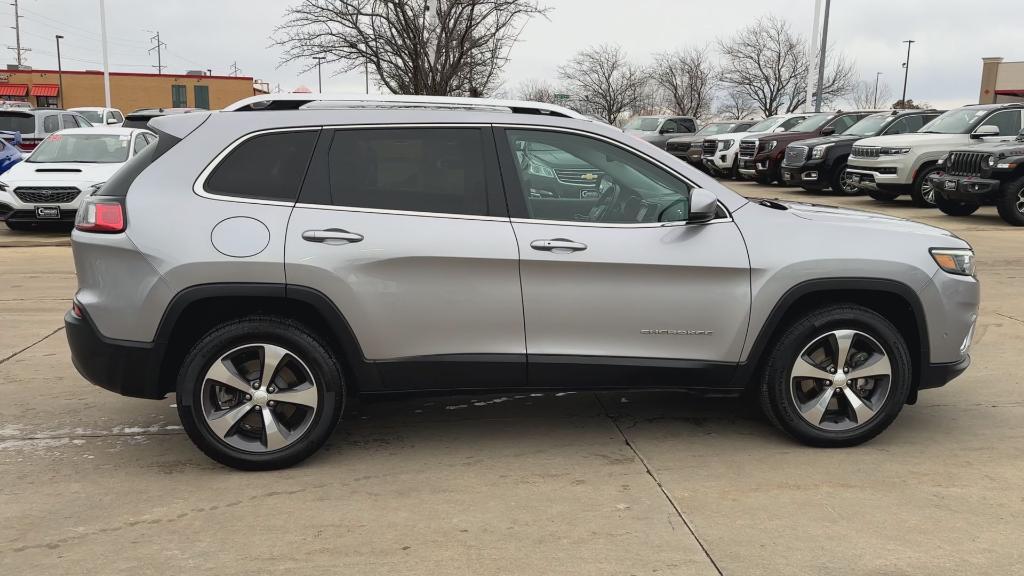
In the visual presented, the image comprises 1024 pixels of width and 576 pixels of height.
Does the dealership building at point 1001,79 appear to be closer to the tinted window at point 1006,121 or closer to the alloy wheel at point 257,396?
the tinted window at point 1006,121

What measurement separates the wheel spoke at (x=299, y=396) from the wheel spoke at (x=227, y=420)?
14 cm

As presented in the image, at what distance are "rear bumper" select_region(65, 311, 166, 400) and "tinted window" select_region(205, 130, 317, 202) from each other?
80 centimetres

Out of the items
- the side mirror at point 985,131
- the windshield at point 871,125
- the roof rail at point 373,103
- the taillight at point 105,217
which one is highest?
the windshield at point 871,125

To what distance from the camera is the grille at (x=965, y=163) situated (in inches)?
539

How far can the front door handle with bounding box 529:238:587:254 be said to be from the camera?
13.1 ft

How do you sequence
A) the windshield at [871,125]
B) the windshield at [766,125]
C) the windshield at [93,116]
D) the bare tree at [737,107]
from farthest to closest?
the bare tree at [737,107]
the windshield at [766,125]
the windshield at [93,116]
the windshield at [871,125]

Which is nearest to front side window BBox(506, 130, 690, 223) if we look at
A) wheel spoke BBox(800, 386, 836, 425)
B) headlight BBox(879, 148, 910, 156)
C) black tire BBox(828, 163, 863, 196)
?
wheel spoke BBox(800, 386, 836, 425)

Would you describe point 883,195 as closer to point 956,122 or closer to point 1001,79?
point 956,122

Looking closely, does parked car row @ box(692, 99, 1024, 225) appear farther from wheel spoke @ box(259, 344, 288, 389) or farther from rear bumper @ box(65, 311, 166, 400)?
rear bumper @ box(65, 311, 166, 400)

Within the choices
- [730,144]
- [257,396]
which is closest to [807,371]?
[257,396]

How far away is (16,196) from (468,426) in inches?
434

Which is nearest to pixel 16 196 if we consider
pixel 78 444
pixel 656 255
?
pixel 78 444

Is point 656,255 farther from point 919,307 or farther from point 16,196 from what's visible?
point 16,196

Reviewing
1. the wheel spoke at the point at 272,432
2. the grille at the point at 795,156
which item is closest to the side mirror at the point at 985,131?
the grille at the point at 795,156
